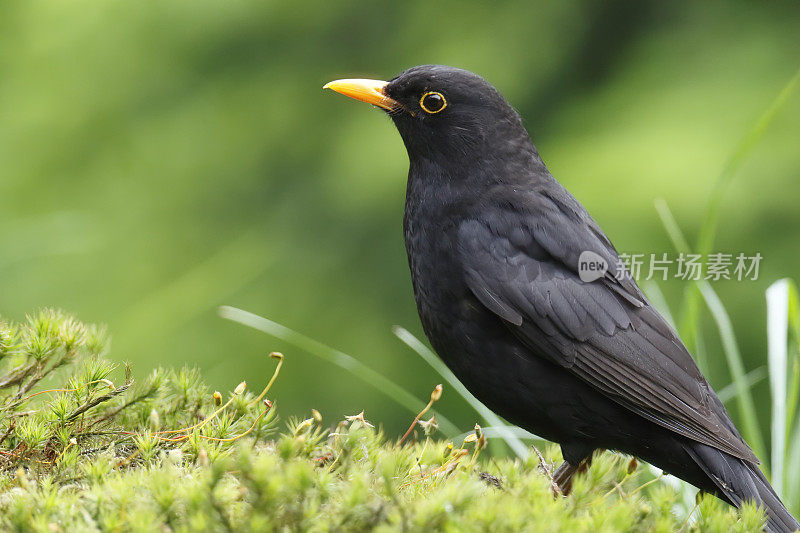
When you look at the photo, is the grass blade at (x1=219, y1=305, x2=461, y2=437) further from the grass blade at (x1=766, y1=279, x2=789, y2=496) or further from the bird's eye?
the grass blade at (x1=766, y1=279, x2=789, y2=496)

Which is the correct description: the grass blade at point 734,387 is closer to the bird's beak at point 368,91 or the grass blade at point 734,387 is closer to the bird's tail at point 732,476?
the bird's tail at point 732,476

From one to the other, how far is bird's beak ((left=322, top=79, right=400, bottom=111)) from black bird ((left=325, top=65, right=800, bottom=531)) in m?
0.42

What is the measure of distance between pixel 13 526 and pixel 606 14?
4421 millimetres

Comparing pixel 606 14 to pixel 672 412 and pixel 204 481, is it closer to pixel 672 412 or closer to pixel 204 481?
pixel 672 412

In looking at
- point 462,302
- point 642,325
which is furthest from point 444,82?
point 642,325

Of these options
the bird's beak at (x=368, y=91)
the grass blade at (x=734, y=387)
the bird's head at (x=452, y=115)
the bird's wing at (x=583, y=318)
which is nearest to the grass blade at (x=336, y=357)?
the bird's wing at (x=583, y=318)

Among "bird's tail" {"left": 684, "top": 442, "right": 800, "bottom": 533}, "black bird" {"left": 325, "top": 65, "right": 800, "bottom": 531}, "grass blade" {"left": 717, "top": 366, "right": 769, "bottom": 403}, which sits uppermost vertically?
"black bird" {"left": 325, "top": 65, "right": 800, "bottom": 531}

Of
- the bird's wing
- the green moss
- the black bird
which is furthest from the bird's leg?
the bird's wing

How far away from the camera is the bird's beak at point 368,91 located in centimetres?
333

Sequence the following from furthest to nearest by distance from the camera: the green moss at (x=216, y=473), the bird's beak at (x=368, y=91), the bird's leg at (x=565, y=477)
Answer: the bird's beak at (x=368, y=91), the bird's leg at (x=565, y=477), the green moss at (x=216, y=473)

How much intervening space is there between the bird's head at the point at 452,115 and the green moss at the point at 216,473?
1.15 metres

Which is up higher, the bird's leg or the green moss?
the green moss

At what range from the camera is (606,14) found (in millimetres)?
5160

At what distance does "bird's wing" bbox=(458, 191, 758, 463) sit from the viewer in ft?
9.00
